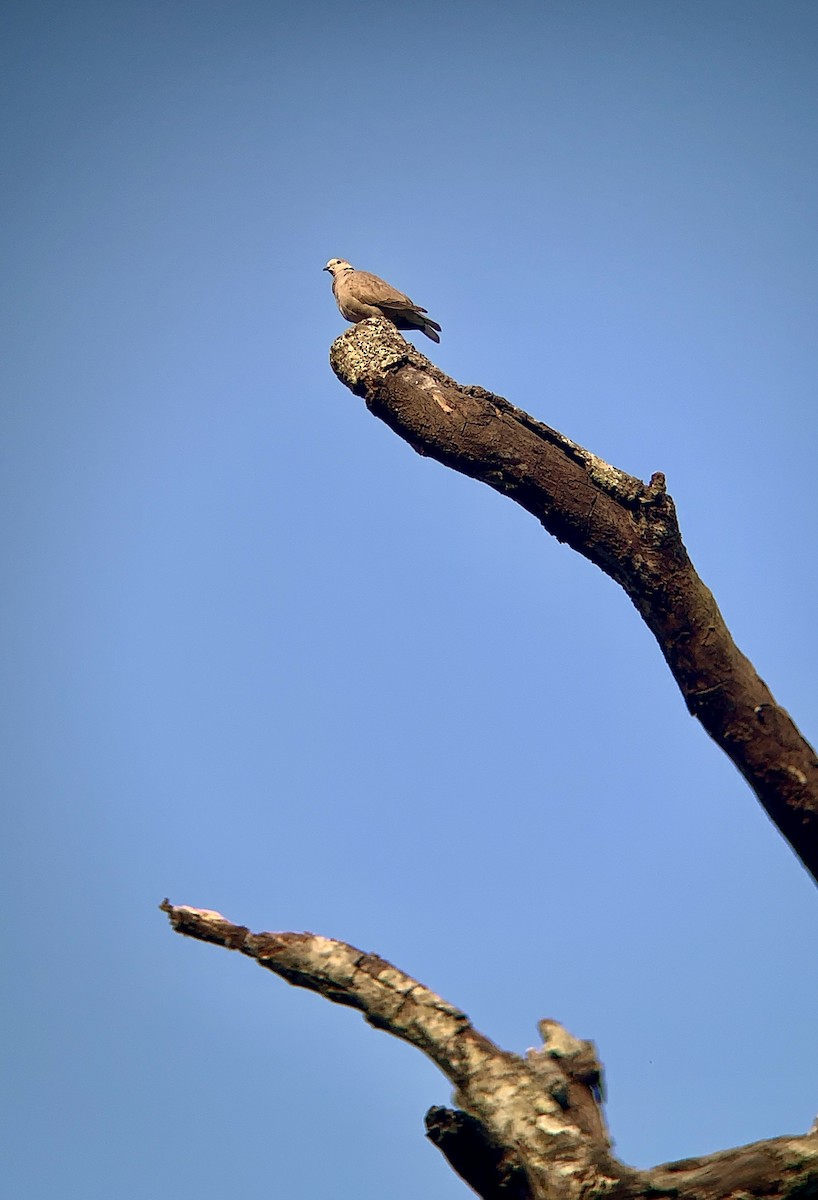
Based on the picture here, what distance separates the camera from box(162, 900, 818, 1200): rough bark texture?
11.5 feet

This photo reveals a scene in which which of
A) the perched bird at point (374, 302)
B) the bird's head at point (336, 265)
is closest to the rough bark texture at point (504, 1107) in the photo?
the perched bird at point (374, 302)

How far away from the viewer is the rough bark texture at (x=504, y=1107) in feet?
11.5

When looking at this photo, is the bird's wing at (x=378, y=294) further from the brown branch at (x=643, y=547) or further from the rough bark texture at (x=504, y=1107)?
the rough bark texture at (x=504, y=1107)

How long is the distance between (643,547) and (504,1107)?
2288mm

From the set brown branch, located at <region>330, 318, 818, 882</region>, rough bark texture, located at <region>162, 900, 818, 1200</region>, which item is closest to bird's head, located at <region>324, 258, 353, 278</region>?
brown branch, located at <region>330, 318, 818, 882</region>

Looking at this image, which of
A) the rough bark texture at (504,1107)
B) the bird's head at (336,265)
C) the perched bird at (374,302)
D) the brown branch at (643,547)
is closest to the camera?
the rough bark texture at (504,1107)

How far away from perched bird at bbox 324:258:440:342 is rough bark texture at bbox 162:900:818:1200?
4.93 metres

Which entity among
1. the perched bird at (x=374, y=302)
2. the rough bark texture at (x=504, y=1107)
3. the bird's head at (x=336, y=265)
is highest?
the bird's head at (x=336, y=265)

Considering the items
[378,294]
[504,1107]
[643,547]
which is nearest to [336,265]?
[378,294]

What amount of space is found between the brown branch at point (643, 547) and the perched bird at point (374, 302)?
10.3ft

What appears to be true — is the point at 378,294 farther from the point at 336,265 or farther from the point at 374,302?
the point at 336,265

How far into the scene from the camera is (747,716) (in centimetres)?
439

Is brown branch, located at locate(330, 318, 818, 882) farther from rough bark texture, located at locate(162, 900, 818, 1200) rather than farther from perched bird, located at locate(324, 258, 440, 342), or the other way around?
perched bird, located at locate(324, 258, 440, 342)

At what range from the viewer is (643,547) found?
4.42m
